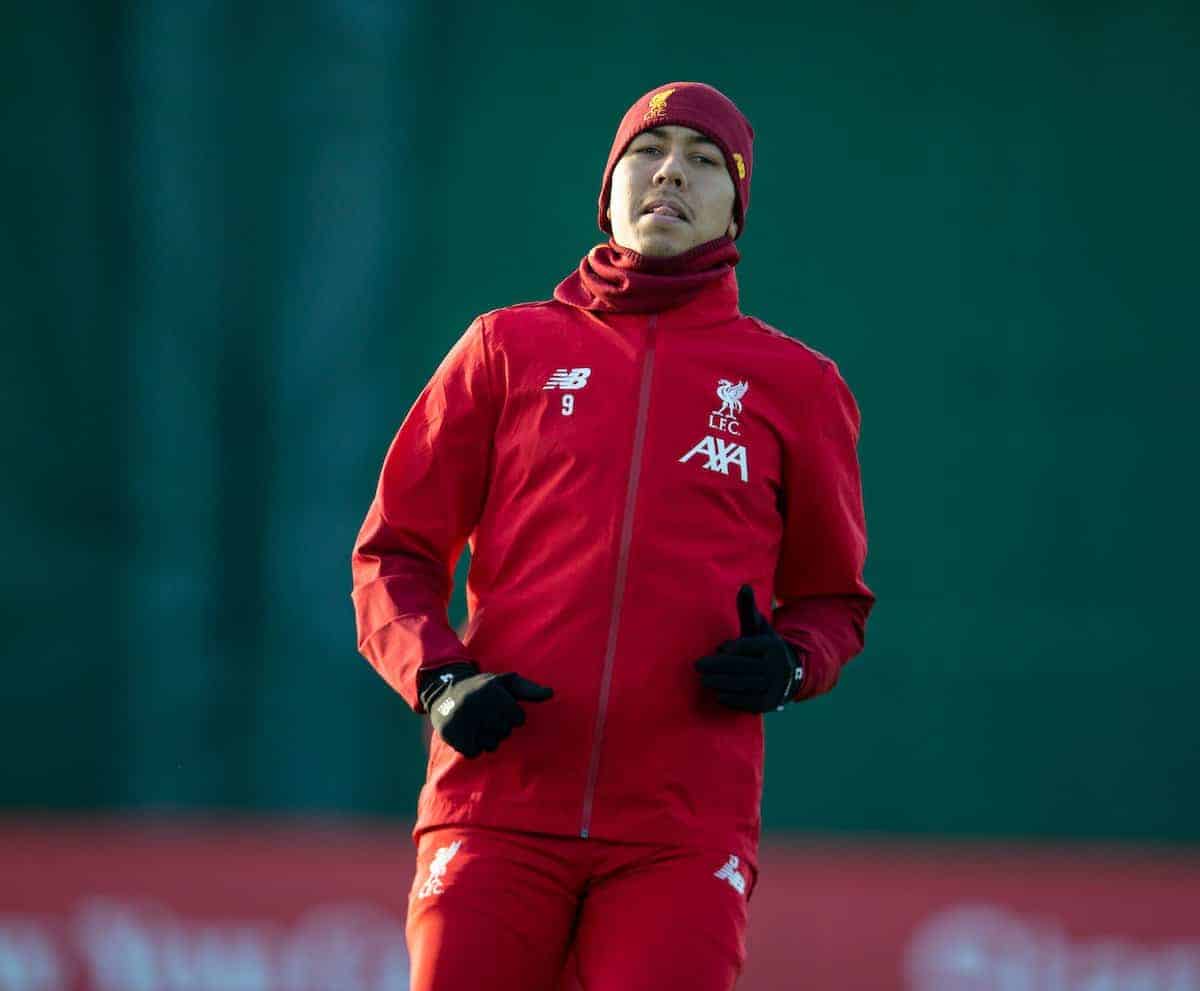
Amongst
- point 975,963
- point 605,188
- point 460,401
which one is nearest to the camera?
point 460,401

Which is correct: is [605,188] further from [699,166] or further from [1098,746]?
[1098,746]

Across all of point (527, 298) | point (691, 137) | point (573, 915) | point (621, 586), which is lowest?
point (573, 915)

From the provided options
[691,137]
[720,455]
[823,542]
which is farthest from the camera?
[691,137]

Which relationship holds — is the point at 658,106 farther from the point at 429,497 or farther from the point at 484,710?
the point at 484,710

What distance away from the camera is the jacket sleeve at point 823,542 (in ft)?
10.1

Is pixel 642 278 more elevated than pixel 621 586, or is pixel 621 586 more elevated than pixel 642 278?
pixel 642 278

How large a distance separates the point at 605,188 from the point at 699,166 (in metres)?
0.19

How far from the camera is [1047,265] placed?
22.6 feet

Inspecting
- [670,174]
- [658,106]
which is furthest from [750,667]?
[658,106]

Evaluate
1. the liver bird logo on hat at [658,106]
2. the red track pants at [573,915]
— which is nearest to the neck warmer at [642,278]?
the liver bird logo on hat at [658,106]

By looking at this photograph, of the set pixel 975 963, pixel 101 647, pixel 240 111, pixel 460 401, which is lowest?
pixel 975 963

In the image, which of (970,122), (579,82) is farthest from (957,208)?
(579,82)

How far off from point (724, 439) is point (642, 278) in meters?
0.28

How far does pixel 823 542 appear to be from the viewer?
122 inches
